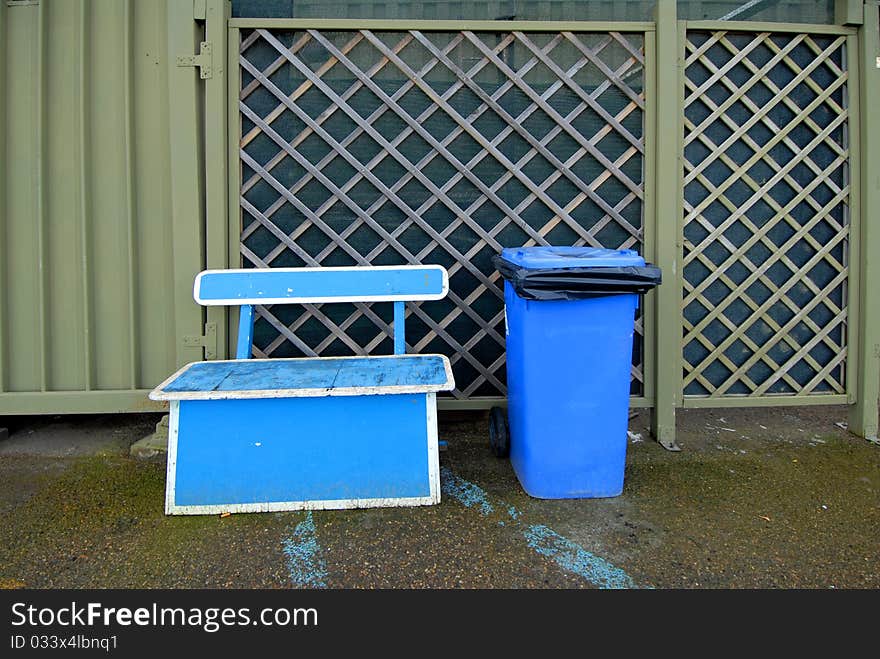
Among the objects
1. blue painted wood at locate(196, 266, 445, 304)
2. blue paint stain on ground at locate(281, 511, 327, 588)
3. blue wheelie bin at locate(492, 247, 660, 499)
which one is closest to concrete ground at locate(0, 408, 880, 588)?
blue paint stain on ground at locate(281, 511, 327, 588)

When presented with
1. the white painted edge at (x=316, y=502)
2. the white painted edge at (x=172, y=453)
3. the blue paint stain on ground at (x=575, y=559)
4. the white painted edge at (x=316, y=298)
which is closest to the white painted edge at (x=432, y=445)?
the white painted edge at (x=316, y=502)

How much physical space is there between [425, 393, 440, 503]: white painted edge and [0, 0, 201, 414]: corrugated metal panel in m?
1.31

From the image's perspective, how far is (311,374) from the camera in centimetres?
246

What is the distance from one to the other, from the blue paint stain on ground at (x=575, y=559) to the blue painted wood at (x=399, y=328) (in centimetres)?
96

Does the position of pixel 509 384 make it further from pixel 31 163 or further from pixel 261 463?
pixel 31 163

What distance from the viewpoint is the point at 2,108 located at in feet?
9.61

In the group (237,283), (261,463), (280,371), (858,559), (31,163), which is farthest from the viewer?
(31,163)

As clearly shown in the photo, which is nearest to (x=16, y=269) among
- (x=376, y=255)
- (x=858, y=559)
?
(x=376, y=255)

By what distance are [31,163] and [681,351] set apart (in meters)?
3.24

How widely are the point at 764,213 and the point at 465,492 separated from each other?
203 cm

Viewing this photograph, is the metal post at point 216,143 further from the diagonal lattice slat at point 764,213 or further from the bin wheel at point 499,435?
the diagonal lattice slat at point 764,213

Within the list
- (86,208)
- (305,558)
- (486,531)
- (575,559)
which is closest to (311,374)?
(305,558)

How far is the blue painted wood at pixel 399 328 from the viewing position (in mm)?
2783

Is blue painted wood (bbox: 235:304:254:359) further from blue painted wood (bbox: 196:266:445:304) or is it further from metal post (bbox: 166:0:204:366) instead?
metal post (bbox: 166:0:204:366)
